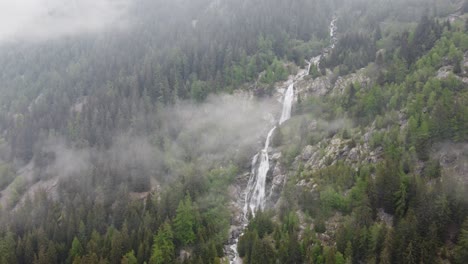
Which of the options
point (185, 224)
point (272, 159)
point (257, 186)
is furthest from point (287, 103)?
point (185, 224)

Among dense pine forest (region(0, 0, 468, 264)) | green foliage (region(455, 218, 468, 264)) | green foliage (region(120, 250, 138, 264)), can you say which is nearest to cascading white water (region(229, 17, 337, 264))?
dense pine forest (region(0, 0, 468, 264))

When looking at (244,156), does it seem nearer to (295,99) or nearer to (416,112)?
(295,99)

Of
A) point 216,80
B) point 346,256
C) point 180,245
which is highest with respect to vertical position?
point 216,80

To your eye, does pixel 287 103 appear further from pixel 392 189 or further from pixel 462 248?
pixel 462 248

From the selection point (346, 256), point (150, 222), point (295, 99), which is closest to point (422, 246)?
point (346, 256)

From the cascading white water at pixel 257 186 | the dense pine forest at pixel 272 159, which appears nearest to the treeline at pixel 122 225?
the dense pine forest at pixel 272 159

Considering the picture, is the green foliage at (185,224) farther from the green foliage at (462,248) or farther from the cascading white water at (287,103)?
the green foliage at (462,248)

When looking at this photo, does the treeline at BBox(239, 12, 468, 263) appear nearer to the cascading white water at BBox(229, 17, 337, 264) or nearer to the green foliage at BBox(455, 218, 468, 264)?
the green foliage at BBox(455, 218, 468, 264)

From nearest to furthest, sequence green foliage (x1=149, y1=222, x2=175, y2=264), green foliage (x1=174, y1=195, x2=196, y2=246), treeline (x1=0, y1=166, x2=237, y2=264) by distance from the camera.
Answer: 1. green foliage (x1=149, y1=222, x2=175, y2=264)
2. treeline (x1=0, y1=166, x2=237, y2=264)
3. green foliage (x1=174, y1=195, x2=196, y2=246)
